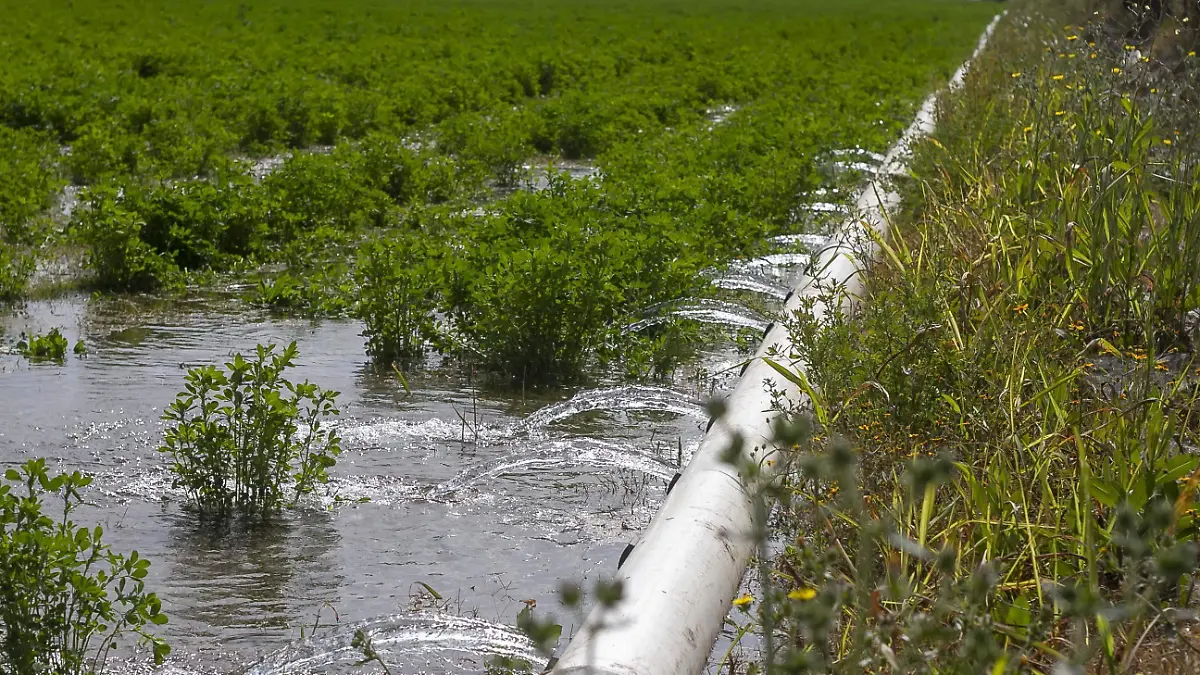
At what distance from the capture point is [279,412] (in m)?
5.01

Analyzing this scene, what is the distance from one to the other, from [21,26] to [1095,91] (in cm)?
2579

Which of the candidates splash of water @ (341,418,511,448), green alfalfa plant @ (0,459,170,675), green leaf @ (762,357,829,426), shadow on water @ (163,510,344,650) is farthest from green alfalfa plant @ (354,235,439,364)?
green alfalfa plant @ (0,459,170,675)

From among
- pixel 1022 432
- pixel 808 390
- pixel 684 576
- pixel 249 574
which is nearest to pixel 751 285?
→ pixel 808 390

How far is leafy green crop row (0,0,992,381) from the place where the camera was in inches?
289

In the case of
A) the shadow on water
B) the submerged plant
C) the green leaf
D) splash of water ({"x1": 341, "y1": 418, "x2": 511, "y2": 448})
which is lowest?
splash of water ({"x1": 341, "y1": 418, "x2": 511, "y2": 448})

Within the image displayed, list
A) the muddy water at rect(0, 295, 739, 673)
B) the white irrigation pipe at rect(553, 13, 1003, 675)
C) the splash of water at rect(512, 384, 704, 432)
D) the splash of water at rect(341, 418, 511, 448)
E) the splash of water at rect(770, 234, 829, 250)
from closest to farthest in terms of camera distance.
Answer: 1. the white irrigation pipe at rect(553, 13, 1003, 675)
2. the muddy water at rect(0, 295, 739, 673)
3. the splash of water at rect(341, 418, 511, 448)
4. the splash of water at rect(512, 384, 704, 432)
5. the splash of water at rect(770, 234, 829, 250)

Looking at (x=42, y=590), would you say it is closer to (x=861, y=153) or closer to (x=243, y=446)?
(x=243, y=446)

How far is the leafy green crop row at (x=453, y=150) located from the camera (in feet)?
24.1

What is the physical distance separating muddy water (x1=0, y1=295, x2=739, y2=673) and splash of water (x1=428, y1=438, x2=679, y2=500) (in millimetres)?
11

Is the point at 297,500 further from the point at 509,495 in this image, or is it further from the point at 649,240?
the point at 649,240

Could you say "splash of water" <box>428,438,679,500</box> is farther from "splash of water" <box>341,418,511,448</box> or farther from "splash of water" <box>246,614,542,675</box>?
"splash of water" <box>246,614,542,675</box>

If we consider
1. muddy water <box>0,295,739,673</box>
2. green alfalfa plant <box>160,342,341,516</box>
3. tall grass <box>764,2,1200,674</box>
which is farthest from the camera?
green alfalfa plant <box>160,342,341,516</box>

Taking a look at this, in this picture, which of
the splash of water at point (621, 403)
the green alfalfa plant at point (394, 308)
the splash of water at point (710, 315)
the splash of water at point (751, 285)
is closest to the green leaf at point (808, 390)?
the splash of water at point (621, 403)

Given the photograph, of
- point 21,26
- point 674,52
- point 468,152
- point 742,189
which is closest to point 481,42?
point 674,52
